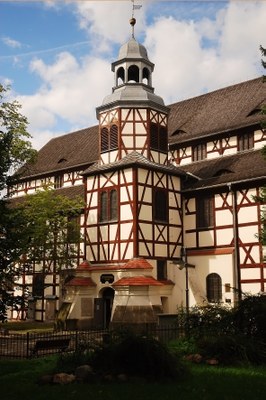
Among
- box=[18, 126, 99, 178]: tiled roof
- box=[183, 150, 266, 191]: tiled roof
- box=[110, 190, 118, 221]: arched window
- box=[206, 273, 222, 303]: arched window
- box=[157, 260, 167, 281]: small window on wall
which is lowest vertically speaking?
box=[206, 273, 222, 303]: arched window

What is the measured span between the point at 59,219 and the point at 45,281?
7030 millimetres

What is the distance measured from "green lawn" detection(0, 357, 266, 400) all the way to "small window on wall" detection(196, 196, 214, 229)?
17.5m

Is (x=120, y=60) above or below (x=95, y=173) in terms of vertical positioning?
above

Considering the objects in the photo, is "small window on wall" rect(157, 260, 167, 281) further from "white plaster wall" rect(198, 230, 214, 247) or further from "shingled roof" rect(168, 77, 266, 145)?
"shingled roof" rect(168, 77, 266, 145)

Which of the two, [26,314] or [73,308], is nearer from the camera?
[73,308]

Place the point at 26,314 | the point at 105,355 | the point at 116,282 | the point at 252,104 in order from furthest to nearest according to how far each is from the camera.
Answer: the point at 26,314 < the point at 252,104 < the point at 116,282 < the point at 105,355

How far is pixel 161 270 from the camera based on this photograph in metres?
29.2

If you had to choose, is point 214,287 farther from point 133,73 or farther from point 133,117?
point 133,73

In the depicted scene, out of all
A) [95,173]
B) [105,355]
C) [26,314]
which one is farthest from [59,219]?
[105,355]

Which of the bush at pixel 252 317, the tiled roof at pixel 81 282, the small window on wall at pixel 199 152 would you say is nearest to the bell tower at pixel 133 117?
the small window on wall at pixel 199 152

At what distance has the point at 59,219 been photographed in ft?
103

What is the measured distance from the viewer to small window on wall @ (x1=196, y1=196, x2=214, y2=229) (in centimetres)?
2994

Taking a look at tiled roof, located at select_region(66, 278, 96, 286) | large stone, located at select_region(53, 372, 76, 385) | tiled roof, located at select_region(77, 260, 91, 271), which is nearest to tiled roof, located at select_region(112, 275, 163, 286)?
tiled roof, located at select_region(66, 278, 96, 286)

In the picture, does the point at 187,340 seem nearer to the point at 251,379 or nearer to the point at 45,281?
the point at 251,379
